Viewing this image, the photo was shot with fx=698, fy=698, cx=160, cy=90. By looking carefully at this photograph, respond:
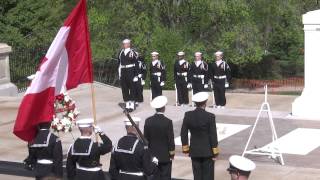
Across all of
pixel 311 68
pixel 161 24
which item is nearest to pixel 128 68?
pixel 311 68

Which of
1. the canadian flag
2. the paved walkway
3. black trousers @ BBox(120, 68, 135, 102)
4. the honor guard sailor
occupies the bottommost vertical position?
the paved walkway

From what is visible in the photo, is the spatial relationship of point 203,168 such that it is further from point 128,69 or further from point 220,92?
point 220,92

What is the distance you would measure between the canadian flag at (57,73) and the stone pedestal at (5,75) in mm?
11005

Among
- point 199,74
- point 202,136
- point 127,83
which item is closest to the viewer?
point 202,136

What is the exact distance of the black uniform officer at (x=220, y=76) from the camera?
17.1m

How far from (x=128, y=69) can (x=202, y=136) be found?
717 cm

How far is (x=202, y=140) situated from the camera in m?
9.59

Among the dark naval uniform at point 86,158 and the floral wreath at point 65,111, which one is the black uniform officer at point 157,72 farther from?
the dark naval uniform at point 86,158

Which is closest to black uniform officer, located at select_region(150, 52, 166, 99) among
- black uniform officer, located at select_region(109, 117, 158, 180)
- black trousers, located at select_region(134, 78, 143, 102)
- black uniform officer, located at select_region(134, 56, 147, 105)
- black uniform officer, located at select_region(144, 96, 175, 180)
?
black uniform officer, located at select_region(134, 56, 147, 105)

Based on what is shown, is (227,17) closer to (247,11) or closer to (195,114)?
(247,11)

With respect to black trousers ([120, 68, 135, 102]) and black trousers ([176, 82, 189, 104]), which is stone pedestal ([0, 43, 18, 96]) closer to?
black trousers ([120, 68, 135, 102])

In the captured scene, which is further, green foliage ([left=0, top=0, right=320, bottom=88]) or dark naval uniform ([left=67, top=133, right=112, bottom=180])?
green foliage ([left=0, top=0, right=320, bottom=88])

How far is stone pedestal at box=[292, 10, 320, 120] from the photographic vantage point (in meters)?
15.0

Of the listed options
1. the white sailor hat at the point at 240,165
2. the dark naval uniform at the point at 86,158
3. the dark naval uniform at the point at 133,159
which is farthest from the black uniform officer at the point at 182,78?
the white sailor hat at the point at 240,165
